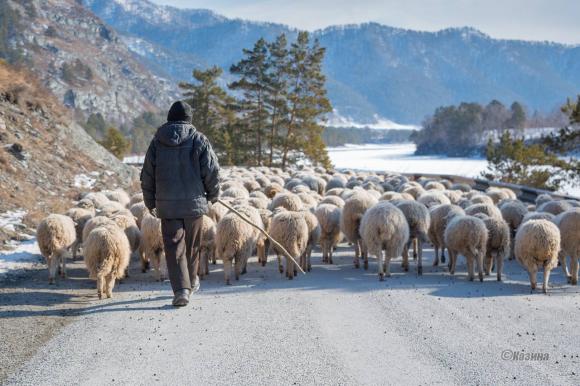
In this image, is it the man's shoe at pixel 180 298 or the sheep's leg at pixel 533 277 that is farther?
the sheep's leg at pixel 533 277

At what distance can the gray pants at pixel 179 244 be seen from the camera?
7.27 meters

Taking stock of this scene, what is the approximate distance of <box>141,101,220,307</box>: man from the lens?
719 cm

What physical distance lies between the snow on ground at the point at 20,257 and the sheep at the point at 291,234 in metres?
4.72

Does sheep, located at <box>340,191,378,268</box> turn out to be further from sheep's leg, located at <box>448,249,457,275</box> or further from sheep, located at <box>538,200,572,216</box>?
sheep, located at <box>538,200,572,216</box>

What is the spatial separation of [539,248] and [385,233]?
2.47 meters

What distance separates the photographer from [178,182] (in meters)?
7.19

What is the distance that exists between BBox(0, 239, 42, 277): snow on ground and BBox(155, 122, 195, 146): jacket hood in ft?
14.7

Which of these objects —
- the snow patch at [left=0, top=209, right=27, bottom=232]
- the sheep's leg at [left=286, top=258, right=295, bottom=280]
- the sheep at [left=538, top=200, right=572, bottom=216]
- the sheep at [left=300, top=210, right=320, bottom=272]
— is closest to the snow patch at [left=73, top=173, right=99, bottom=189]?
the snow patch at [left=0, top=209, right=27, bottom=232]

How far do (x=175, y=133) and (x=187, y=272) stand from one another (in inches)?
74.4

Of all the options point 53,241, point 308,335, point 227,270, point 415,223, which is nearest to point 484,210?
point 415,223

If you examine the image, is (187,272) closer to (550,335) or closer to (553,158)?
(550,335)

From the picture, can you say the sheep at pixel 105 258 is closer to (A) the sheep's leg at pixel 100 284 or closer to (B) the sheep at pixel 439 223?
(A) the sheep's leg at pixel 100 284

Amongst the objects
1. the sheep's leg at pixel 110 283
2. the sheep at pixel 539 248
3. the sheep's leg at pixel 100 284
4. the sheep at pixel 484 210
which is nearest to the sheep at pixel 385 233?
the sheep at pixel 539 248

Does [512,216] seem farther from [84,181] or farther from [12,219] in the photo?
[84,181]
